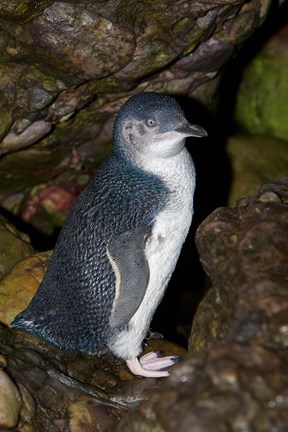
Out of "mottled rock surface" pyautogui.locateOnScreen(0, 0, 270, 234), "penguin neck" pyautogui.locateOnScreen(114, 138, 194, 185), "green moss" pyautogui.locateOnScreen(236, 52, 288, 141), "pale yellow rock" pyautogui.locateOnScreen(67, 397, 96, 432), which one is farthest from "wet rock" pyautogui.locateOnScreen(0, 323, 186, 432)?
"green moss" pyautogui.locateOnScreen(236, 52, 288, 141)

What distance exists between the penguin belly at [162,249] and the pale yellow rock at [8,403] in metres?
0.70

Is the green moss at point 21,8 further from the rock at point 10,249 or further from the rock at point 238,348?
the rock at point 238,348

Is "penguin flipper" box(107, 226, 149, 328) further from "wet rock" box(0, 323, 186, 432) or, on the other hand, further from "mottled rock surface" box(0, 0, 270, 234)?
"mottled rock surface" box(0, 0, 270, 234)

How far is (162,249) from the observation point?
3.82 m

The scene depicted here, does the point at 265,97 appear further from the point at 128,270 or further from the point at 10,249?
the point at 128,270

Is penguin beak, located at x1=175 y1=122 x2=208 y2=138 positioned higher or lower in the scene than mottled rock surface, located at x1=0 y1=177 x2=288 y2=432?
higher

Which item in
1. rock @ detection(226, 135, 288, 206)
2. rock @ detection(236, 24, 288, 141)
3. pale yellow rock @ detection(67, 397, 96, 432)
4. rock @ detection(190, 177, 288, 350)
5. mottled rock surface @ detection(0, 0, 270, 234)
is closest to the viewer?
rock @ detection(190, 177, 288, 350)

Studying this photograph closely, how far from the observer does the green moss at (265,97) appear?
613cm

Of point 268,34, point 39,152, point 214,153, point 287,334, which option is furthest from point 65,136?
point 287,334

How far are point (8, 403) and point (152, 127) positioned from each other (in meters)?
1.45

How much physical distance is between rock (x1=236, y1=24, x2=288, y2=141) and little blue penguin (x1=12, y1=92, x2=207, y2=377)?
247 centimetres

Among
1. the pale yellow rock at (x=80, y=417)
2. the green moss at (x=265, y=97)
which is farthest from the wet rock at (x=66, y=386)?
the green moss at (x=265, y=97)

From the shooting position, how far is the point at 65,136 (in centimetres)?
503

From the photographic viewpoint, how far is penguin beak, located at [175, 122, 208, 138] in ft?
12.0
